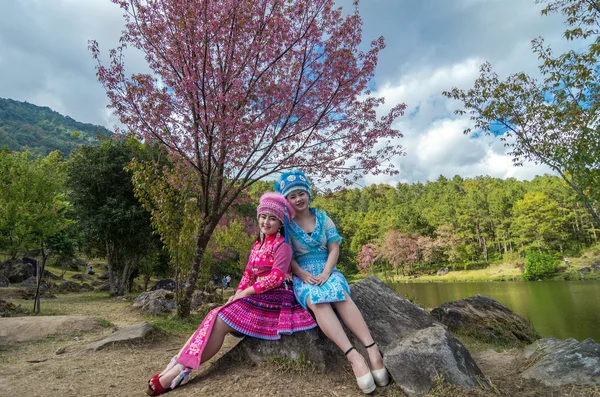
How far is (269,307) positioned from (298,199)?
0.96m

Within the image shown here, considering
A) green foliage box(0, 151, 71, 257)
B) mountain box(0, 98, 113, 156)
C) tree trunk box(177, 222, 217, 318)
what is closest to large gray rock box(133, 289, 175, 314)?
tree trunk box(177, 222, 217, 318)

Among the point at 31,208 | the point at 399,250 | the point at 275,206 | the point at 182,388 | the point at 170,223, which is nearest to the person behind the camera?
the point at 182,388

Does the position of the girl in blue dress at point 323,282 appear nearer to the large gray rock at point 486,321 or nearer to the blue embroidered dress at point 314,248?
the blue embroidered dress at point 314,248

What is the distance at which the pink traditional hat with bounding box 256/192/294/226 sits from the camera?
110 inches

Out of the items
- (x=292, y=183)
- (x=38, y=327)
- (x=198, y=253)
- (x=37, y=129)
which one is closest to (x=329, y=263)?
(x=292, y=183)

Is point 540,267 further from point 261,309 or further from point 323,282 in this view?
point 261,309

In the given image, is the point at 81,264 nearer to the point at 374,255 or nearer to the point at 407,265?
the point at 374,255

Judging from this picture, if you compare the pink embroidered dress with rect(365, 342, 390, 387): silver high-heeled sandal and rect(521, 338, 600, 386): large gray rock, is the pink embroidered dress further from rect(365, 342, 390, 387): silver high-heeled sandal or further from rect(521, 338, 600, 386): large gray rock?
rect(521, 338, 600, 386): large gray rock

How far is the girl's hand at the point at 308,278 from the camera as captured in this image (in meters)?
2.62

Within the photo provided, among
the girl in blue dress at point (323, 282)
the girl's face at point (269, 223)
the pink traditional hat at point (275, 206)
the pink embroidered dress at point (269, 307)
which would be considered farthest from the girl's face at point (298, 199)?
the pink embroidered dress at point (269, 307)

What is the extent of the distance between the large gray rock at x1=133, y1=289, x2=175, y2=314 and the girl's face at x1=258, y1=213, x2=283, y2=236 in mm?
6927

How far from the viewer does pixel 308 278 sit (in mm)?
2672

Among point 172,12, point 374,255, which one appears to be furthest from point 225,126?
point 374,255

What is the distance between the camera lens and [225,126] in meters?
→ 5.16
